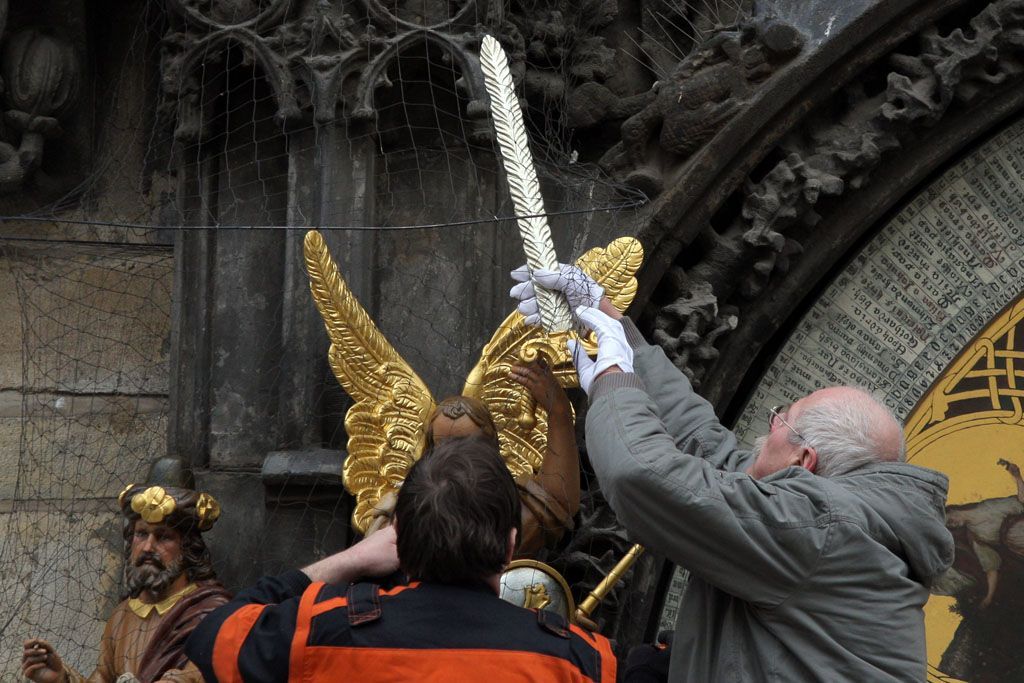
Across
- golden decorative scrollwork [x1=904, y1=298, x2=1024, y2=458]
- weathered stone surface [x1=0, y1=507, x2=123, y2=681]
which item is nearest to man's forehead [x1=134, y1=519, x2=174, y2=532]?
weathered stone surface [x1=0, y1=507, x2=123, y2=681]

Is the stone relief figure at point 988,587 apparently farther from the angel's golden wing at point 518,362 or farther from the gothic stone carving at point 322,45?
the gothic stone carving at point 322,45

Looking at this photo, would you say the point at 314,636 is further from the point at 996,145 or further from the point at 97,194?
the point at 996,145

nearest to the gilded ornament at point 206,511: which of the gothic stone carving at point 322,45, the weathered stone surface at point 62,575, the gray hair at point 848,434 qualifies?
the weathered stone surface at point 62,575

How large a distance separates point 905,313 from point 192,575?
5.72 ft

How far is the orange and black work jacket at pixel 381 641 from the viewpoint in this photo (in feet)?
7.05

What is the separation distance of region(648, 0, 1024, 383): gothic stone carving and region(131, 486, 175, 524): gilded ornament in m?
1.15

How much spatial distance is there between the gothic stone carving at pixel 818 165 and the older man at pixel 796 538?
1.12m

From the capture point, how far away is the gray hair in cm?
242

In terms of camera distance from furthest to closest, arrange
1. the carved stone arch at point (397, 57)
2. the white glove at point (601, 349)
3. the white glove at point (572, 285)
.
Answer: the carved stone arch at point (397, 57), the white glove at point (572, 285), the white glove at point (601, 349)

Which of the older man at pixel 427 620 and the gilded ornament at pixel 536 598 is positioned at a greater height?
the older man at pixel 427 620

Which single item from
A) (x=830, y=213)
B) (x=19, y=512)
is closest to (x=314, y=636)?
(x=19, y=512)

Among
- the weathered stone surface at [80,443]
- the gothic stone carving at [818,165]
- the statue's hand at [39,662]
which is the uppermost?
the gothic stone carving at [818,165]

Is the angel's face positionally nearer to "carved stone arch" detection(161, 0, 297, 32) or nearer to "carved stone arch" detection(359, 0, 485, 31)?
"carved stone arch" detection(359, 0, 485, 31)

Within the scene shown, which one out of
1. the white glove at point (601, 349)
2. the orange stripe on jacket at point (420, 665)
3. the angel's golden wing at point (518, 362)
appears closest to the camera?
the orange stripe on jacket at point (420, 665)
